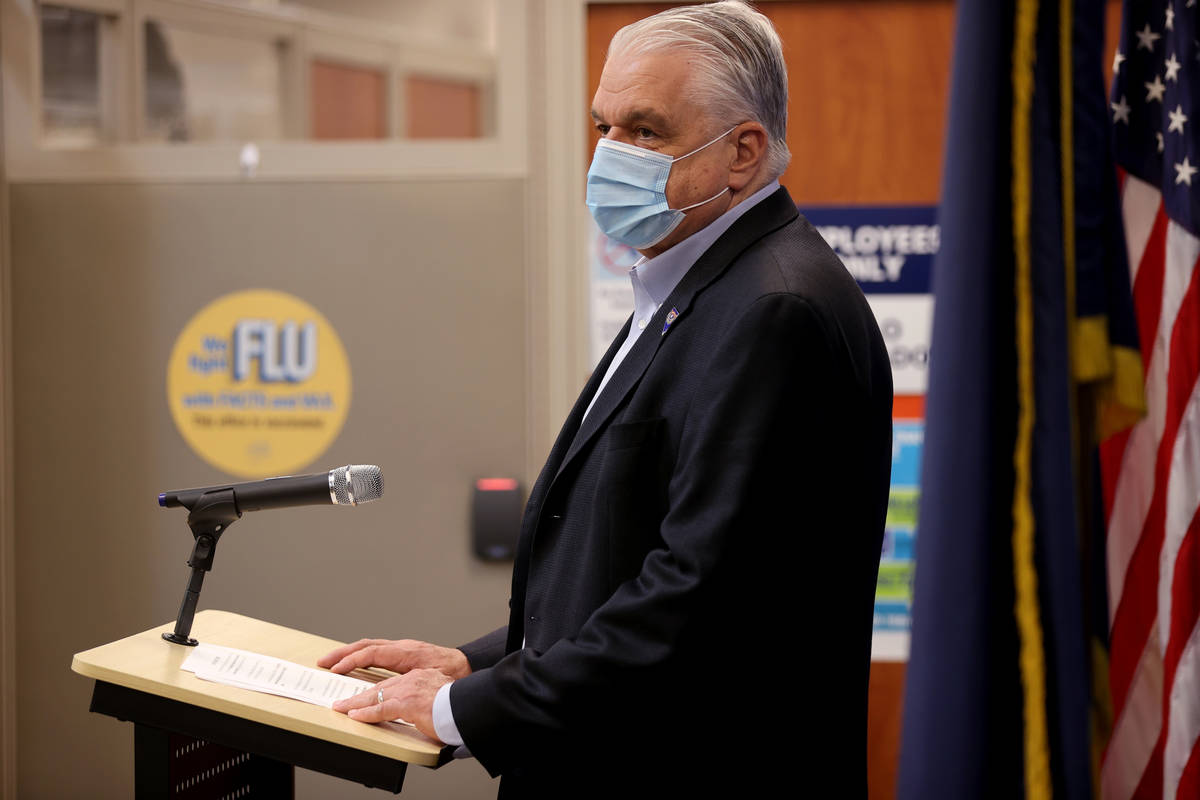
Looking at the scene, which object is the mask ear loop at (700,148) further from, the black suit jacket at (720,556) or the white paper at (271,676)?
the white paper at (271,676)

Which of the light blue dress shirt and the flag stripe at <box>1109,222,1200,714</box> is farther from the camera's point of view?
the light blue dress shirt

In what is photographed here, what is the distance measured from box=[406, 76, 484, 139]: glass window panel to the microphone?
5.45 ft

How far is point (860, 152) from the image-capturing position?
2682 millimetres

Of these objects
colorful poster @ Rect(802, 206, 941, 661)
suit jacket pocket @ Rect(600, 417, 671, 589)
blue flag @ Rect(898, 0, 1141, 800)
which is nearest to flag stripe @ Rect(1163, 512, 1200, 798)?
blue flag @ Rect(898, 0, 1141, 800)

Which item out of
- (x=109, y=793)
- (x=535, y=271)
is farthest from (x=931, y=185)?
(x=109, y=793)

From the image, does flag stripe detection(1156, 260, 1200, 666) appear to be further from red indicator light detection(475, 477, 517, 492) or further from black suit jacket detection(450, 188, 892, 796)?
red indicator light detection(475, 477, 517, 492)

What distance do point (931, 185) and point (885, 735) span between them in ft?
4.61

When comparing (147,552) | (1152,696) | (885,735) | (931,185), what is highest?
(931,185)

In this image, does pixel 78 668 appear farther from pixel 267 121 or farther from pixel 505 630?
pixel 267 121

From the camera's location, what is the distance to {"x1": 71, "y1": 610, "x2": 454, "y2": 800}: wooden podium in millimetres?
1154

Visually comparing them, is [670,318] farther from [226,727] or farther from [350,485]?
[226,727]

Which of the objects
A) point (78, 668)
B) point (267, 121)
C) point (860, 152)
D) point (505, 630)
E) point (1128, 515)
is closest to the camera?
point (1128, 515)

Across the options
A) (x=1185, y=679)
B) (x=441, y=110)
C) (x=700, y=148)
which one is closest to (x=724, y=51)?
(x=700, y=148)

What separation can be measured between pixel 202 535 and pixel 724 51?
36.3 inches
